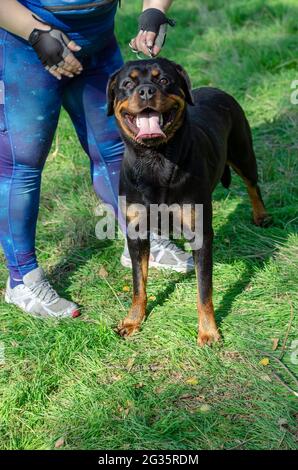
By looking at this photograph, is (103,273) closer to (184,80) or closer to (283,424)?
(184,80)

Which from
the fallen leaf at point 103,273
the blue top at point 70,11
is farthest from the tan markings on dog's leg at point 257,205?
the blue top at point 70,11

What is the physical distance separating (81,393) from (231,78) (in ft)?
13.4

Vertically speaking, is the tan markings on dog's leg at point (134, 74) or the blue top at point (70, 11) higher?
the blue top at point (70, 11)

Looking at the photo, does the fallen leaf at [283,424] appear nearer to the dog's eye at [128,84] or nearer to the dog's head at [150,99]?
the dog's head at [150,99]

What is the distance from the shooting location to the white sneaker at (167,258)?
4137 millimetres

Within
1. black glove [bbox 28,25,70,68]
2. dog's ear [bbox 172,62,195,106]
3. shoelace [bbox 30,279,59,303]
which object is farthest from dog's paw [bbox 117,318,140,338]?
black glove [bbox 28,25,70,68]

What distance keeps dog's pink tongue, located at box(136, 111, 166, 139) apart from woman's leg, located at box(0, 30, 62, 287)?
1.70ft

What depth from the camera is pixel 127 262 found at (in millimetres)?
4207

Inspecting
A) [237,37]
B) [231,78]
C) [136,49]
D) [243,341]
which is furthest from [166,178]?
[237,37]

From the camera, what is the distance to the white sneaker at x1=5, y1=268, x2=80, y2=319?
150 inches

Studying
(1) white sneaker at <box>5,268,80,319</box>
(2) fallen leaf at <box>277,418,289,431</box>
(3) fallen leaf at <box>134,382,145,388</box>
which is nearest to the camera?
(2) fallen leaf at <box>277,418,289,431</box>

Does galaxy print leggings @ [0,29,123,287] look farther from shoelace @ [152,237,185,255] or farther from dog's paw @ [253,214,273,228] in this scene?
dog's paw @ [253,214,273,228]

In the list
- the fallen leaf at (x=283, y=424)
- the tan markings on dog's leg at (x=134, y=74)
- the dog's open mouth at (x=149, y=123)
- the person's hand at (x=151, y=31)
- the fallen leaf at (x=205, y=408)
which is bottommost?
the fallen leaf at (x=205, y=408)

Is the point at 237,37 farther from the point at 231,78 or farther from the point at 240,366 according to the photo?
the point at 240,366
